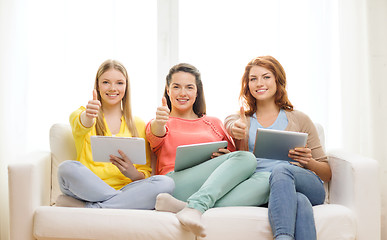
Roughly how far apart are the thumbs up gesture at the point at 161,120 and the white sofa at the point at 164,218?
493 mm

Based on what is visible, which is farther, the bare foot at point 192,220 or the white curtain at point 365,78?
the white curtain at point 365,78

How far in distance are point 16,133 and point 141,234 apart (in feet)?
4.74

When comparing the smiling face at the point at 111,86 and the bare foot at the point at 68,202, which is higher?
the smiling face at the point at 111,86

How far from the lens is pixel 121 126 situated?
2217 mm

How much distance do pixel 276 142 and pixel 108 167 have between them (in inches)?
33.6

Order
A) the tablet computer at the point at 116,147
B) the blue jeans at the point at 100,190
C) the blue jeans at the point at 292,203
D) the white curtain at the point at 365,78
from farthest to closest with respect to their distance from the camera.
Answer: the white curtain at the point at 365,78 < the tablet computer at the point at 116,147 < the blue jeans at the point at 100,190 < the blue jeans at the point at 292,203

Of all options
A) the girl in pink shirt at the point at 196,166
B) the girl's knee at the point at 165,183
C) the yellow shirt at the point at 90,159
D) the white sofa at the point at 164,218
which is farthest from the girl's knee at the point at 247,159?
the yellow shirt at the point at 90,159

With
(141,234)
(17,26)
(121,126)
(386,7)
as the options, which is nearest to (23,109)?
(17,26)

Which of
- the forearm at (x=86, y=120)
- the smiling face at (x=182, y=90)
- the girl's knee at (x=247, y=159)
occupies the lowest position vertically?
the girl's knee at (x=247, y=159)

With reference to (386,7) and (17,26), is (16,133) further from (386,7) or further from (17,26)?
(386,7)

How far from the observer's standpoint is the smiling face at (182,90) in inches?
89.7

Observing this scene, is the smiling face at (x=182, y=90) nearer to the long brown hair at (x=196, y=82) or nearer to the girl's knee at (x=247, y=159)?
the long brown hair at (x=196, y=82)

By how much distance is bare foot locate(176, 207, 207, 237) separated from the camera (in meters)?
1.59

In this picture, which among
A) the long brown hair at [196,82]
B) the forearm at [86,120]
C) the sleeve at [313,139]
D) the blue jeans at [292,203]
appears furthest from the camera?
the long brown hair at [196,82]
